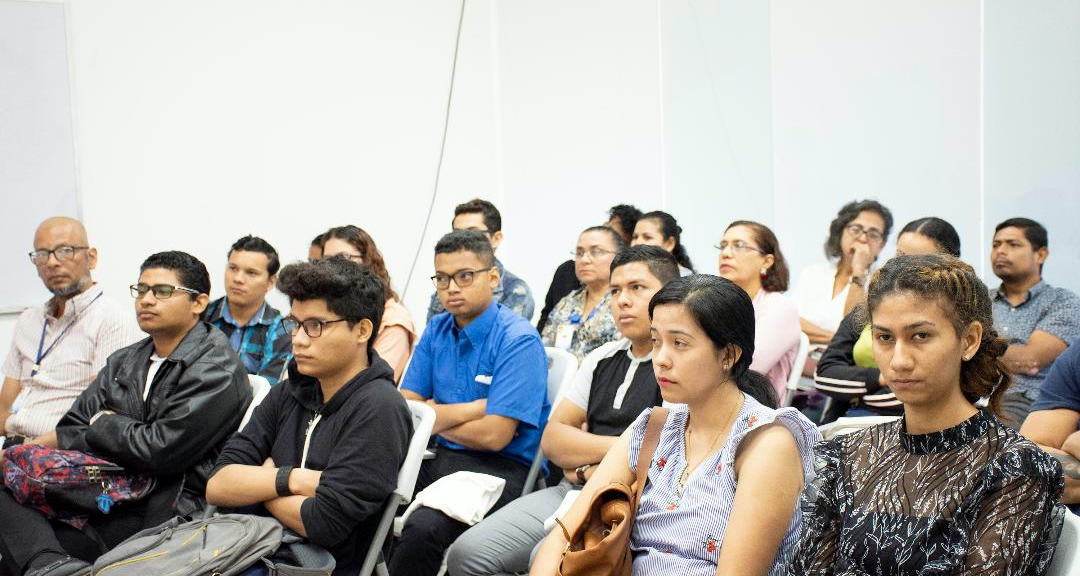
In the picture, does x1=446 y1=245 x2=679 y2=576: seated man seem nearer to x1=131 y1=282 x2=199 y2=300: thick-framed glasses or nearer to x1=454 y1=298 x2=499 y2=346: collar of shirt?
x1=454 y1=298 x2=499 y2=346: collar of shirt

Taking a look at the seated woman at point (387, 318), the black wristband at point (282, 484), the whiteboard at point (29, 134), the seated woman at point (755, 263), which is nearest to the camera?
the black wristband at point (282, 484)

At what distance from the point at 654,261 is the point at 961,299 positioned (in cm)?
135

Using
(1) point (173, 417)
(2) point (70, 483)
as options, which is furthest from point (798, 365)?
(2) point (70, 483)

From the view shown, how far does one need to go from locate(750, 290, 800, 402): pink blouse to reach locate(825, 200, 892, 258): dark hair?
106 centimetres

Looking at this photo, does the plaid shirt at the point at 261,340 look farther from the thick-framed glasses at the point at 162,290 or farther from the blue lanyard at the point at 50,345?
the thick-framed glasses at the point at 162,290

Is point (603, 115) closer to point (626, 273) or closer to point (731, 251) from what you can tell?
point (731, 251)

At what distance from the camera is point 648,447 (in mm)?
2215

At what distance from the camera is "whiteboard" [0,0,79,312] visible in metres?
5.30

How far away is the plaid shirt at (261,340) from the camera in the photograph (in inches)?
167

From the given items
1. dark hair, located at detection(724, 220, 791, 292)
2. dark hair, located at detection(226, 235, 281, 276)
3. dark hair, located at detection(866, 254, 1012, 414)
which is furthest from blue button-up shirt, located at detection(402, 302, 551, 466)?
dark hair, located at detection(866, 254, 1012, 414)

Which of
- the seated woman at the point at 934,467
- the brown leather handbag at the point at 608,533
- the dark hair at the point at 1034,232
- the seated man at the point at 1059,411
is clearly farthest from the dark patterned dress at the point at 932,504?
A: the dark hair at the point at 1034,232

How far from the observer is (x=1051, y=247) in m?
3.86

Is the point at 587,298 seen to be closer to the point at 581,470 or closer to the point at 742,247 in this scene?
the point at 742,247

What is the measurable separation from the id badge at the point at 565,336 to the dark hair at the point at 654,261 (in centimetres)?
116
